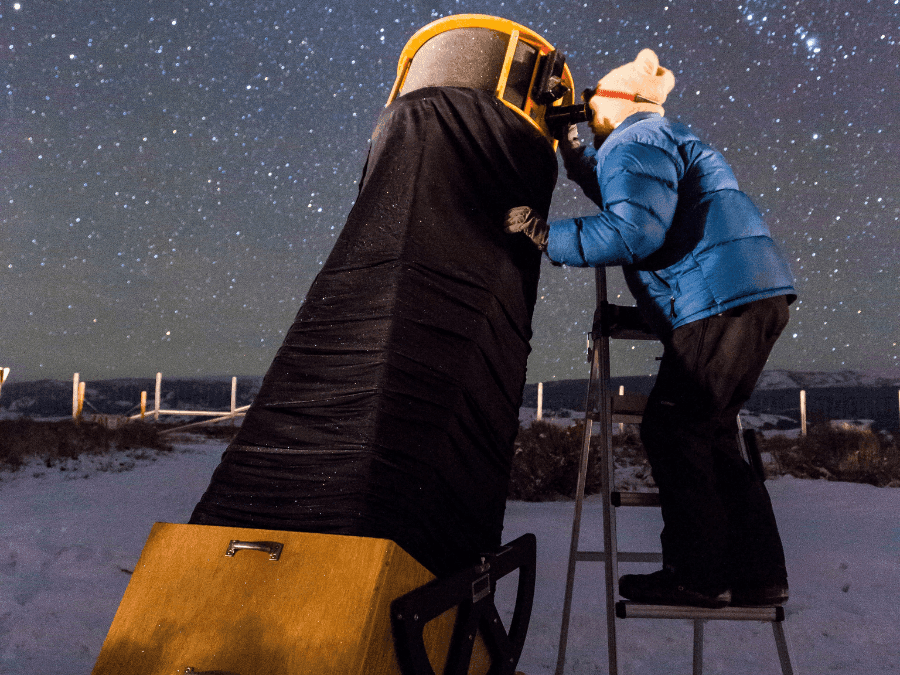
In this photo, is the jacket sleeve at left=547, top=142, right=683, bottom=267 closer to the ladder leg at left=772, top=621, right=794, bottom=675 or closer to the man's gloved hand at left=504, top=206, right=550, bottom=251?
the man's gloved hand at left=504, top=206, right=550, bottom=251

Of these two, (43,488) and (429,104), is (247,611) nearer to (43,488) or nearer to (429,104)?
(429,104)

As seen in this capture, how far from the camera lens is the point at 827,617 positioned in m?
3.02

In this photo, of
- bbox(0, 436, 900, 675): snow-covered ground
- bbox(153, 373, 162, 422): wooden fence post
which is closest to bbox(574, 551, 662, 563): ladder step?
bbox(0, 436, 900, 675): snow-covered ground

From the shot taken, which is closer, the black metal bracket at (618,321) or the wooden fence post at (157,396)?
the black metal bracket at (618,321)

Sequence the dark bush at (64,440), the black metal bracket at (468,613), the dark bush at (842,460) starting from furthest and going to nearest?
the dark bush at (842,460) < the dark bush at (64,440) < the black metal bracket at (468,613)

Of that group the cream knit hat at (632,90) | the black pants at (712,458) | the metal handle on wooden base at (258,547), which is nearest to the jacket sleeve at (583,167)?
the cream knit hat at (632,90)

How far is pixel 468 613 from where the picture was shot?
1430 millimetres

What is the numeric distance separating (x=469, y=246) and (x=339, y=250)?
416 mm

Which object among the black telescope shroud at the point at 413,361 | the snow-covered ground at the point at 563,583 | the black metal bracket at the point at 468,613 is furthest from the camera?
the snow-covered ground at the point at 563,583

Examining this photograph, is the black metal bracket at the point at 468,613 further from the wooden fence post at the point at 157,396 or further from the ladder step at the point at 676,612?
the wooden fence post at the point at 157,396

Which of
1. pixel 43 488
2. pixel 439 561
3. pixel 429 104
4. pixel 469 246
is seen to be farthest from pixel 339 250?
pixel 43 488

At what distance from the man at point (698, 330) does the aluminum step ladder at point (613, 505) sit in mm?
42

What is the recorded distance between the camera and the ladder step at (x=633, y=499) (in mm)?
2107

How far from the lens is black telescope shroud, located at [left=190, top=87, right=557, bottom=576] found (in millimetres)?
1576
